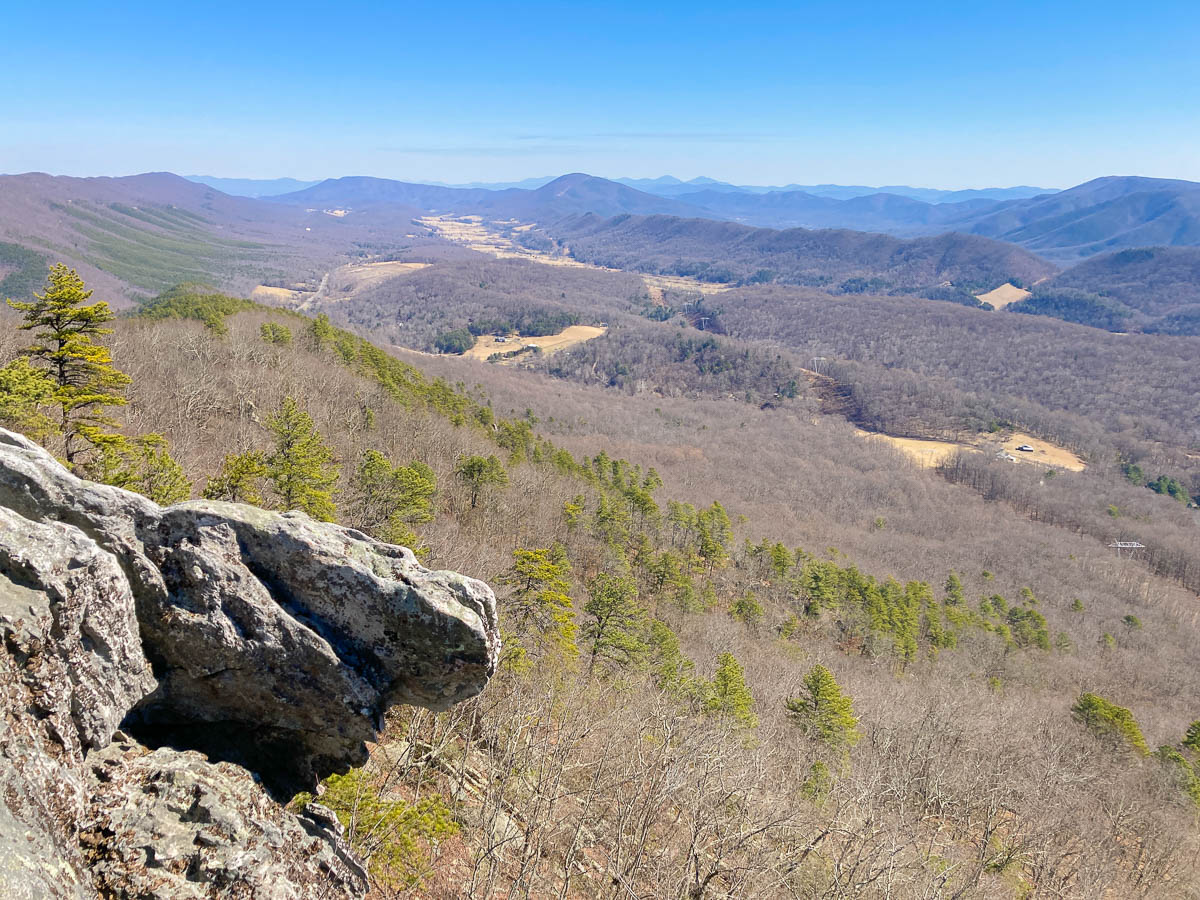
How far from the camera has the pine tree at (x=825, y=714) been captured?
26.3m

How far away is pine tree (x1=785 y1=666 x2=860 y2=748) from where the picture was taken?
26344 millimetres

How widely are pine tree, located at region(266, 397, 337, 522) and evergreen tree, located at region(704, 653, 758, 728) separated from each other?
16.3 m

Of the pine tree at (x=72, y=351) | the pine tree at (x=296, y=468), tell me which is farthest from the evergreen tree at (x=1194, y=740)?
the pine tree at (x=72, y=351)

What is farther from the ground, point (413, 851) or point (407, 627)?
point (407, 627)

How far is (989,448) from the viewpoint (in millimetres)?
133000

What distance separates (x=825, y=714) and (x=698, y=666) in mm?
6477

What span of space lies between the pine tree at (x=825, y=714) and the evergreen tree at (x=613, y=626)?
7.81 m

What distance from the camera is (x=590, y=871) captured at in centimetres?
1175

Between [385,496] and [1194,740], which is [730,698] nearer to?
[385,496]

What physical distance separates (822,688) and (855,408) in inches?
5722

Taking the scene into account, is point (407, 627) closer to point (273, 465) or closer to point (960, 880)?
point (273, 465)

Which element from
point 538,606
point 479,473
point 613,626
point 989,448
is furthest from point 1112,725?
point 989,448

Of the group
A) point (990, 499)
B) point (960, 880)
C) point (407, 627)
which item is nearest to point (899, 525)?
point (990, 499)

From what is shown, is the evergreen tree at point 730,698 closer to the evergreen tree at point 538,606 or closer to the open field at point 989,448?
the evergreen tree at point 538,606
